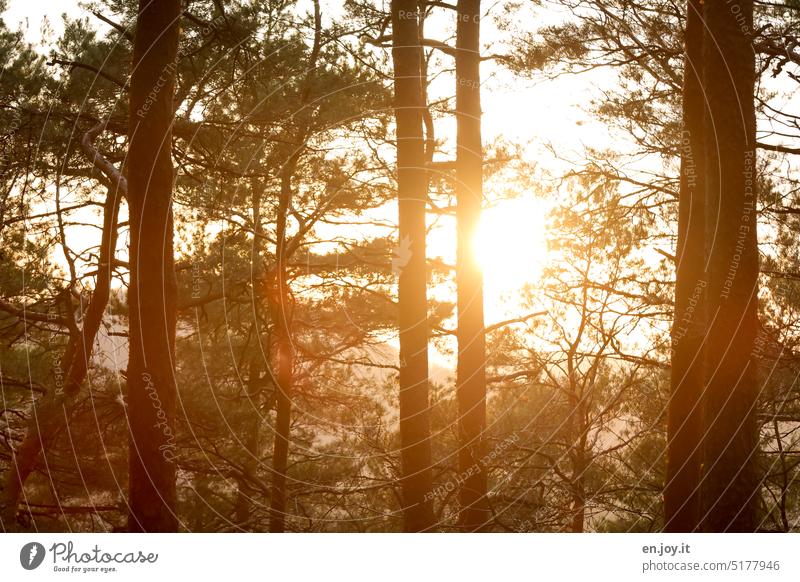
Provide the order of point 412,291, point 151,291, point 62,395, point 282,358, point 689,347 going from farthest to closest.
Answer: point 282,358 < point 412,291 < point 62,395 < point 689,347 < point 151,291

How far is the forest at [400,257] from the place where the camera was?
6.61 m

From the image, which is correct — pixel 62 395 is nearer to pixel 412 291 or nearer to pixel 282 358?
pixel 412 291

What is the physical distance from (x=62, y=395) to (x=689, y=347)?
6921 millimetres

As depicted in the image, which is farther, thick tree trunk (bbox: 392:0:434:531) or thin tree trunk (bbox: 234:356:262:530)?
thin tree trunk (bbox: 234:356:262:530)

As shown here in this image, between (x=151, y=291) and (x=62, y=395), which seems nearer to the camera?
(x=151, y=291)

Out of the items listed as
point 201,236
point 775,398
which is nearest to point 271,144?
point 201,236

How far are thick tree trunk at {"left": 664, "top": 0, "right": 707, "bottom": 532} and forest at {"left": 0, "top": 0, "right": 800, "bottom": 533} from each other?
1.1 inches

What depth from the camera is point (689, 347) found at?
768cm

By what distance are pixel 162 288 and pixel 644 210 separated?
785 centimetres
